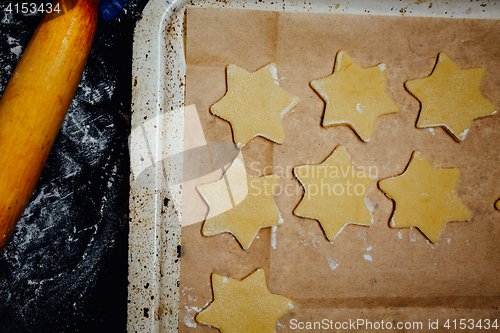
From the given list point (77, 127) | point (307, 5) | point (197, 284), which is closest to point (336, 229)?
point (197, 284)

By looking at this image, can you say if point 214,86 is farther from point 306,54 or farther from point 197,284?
point 197,284

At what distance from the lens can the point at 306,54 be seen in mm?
850

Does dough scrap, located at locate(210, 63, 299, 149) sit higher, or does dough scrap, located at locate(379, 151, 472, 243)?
dough scrap, located at locate(210, 63, 299, 149)

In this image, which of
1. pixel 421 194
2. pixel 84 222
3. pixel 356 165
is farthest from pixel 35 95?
pixel 421 194

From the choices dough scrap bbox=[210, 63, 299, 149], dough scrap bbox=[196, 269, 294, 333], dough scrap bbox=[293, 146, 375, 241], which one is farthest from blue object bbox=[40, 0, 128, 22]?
dough scrap bbox=[196, 269, 294, 333]

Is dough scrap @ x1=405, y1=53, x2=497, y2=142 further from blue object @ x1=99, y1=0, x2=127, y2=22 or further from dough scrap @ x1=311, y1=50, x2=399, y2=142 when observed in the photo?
blue object @ x1=99, y1=0, x2=127, y2=22

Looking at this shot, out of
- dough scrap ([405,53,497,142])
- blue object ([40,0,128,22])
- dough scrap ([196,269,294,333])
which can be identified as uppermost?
blue object ([40,0,128,22])

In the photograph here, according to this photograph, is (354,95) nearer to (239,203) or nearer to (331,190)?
(331,190)

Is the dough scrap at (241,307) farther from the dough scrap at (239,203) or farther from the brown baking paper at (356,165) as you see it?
the dough scrap at (239,203)

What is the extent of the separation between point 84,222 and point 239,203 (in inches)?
19.7

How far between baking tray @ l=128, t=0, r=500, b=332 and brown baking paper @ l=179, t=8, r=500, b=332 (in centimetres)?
3

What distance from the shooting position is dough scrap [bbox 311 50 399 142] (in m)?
0.84

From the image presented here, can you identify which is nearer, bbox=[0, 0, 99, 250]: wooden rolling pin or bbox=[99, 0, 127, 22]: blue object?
bbox=[0, 0, 99, 250]: wooden rolling pin

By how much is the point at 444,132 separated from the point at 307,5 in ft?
1.94
